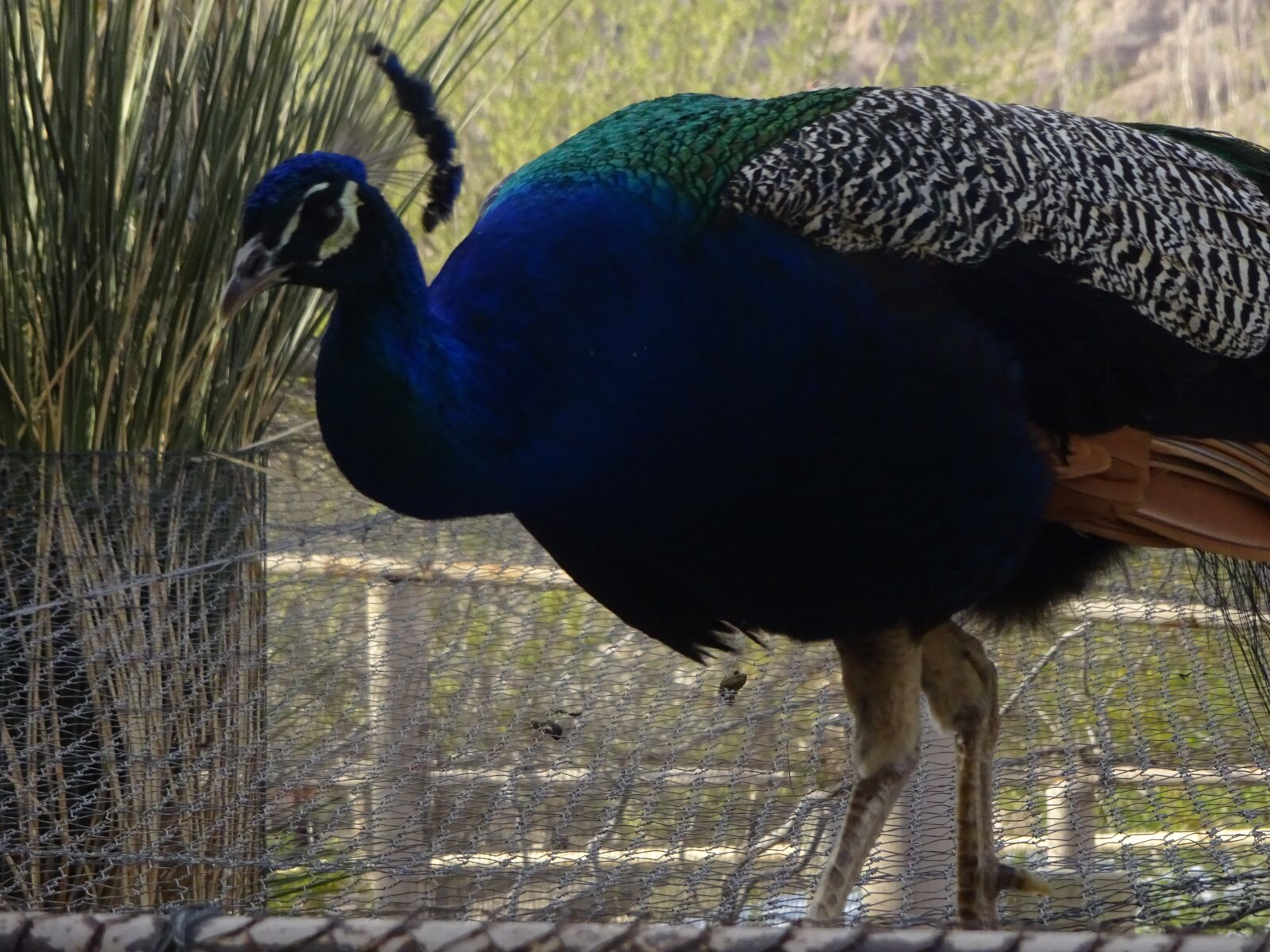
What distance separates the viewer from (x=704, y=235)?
1.73 meters

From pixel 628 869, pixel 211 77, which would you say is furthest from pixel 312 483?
pixel 628 869

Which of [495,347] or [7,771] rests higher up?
[495,347]

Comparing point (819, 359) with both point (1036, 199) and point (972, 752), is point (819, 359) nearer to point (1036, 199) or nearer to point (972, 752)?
point (1036, 199)

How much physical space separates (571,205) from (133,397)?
1.05 metres

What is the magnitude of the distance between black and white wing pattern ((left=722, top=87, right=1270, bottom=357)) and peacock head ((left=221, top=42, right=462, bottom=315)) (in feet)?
1.35

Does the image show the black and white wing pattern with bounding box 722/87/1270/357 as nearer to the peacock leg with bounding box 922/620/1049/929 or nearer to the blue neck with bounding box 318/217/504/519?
the blue neck with bounding box 318/217/504/519

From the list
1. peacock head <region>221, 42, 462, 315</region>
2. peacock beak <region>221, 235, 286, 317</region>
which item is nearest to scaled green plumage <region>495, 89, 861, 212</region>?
peacock head <region>221, 42, 462, 315</region>

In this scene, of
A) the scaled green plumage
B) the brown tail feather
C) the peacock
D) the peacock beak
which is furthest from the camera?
the brown tail feather

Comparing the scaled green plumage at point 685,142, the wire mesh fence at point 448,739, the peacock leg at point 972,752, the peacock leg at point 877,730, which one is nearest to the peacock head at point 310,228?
the scaled green plumage at point 685,142

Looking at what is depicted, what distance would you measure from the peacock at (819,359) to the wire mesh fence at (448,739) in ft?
1.26

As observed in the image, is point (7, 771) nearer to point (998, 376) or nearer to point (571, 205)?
point (571, 205)

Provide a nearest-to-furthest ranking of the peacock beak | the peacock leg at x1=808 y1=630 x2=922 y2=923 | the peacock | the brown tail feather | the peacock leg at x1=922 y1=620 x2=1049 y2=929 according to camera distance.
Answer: the peacock beak → the peacock → the brown tail feather → the peacock leg at x1=808 y1=630 x2=922 y2=923 → the peacock leg at x1=922 y1=620 x2=1049 y2=929

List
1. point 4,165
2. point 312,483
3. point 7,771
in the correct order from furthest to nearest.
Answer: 1. point 312,483
2. point 4,165
3. point 7,771

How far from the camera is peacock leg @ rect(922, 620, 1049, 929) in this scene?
2.20m
